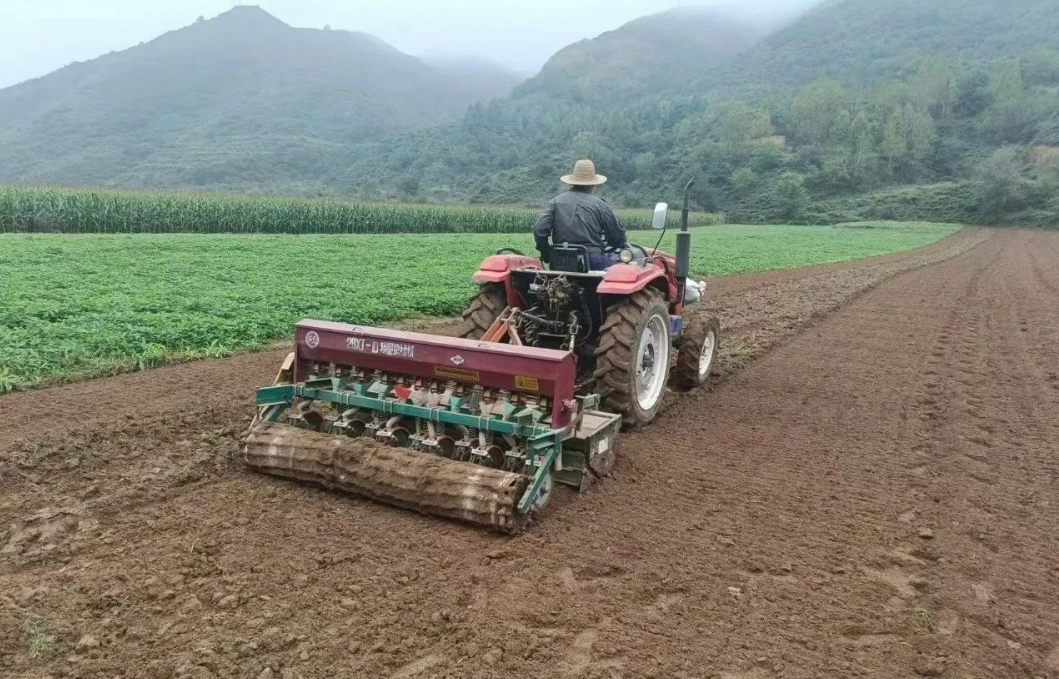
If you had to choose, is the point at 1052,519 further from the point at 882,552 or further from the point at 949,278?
the point at 949,278

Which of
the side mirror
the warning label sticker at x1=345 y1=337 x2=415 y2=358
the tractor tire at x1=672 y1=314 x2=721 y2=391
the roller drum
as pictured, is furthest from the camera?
the tractor tire at x1=672 y1=314 x2=721 y2=391

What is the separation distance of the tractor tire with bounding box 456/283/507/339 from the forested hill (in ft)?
170

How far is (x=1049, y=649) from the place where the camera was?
3117 mm

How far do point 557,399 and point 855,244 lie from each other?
3439 cm

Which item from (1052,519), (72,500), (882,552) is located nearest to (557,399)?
(882,552)

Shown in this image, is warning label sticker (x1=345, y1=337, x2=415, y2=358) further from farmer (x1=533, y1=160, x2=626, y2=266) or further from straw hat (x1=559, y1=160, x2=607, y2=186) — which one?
straw hat (x1=559, y1=160, x2=607, y2=186)

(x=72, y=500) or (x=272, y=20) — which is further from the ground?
(x=272, y=20)

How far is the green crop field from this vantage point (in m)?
7.24

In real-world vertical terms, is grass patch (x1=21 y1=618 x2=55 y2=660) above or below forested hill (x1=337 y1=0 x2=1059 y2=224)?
below

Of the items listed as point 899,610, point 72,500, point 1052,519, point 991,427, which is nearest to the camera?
point 899,610

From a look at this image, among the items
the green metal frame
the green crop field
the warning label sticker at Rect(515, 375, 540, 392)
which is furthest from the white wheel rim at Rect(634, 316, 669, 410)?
the green crop field

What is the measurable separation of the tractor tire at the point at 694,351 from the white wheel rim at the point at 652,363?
815mm

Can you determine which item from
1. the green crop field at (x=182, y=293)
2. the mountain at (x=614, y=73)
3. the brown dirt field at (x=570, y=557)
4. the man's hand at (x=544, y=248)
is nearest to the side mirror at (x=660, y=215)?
the man's hand at (x=544, y=248)

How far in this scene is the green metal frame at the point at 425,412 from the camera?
13.3ft
